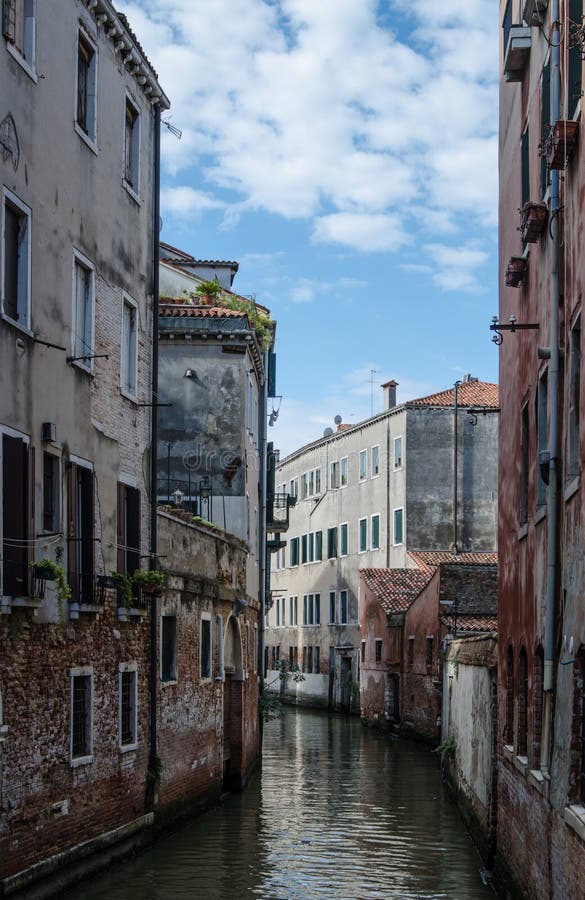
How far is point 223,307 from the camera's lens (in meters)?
28.8

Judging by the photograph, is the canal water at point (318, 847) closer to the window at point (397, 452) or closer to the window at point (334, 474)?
the window at point (397, 452)

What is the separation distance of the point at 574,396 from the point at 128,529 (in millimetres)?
8153

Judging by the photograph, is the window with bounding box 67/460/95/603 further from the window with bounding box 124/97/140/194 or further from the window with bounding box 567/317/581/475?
the window with bounding box 567/317/581/475

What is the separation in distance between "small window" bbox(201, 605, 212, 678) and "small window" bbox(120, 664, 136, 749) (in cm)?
471

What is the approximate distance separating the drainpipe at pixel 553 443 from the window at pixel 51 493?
5.48 m

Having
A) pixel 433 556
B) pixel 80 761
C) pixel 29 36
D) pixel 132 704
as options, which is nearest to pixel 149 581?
pixel 132 704

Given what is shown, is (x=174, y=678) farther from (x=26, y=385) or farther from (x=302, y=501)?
(x=302, y=501)

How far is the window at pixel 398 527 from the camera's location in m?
49.7

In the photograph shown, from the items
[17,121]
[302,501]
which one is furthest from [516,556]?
[302,501]

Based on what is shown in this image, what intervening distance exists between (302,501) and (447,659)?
34.7 meters

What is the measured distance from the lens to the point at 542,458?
485 inches

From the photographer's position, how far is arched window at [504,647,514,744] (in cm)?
1580

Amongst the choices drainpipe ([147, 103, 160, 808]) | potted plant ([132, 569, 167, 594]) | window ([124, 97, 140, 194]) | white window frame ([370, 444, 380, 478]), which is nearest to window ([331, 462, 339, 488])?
white window frame ([370, 444, 380, 478])

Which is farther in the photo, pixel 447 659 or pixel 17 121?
pixel 447 659
